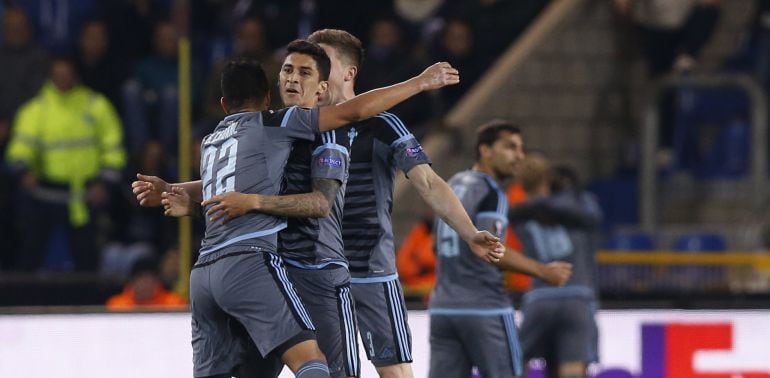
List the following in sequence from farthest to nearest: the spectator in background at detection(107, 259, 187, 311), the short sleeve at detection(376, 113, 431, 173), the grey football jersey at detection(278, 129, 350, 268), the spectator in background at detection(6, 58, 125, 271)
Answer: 1. the spectator in background at detection(6, 58, 125, 271)
2. the spectator in background at detection(107, 259, 187, 311)
3. the short sleeve at detection(376, 113, 431, 173)
4. the grey football jersey at detection(278, 129, 350, 268)

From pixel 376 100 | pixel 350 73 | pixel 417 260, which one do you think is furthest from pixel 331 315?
pixel 417 260

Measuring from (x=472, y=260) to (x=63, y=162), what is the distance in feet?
17.4

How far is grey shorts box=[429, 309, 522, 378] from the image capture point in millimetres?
7527

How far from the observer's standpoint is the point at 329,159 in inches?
238

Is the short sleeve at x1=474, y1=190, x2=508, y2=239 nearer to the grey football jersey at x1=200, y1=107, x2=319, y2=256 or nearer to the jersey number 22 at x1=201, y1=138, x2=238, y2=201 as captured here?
the grey football jersey at x1=200, y1=107, x2=319, y2=256

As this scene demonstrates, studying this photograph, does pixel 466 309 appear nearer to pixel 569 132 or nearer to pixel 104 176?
pixel 104 176

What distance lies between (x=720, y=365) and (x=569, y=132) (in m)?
4.48

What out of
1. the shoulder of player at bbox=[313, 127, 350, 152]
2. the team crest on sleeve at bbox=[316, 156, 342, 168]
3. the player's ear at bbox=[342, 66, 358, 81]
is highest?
the player's ear at bbox=[342, 66, 358, 81]

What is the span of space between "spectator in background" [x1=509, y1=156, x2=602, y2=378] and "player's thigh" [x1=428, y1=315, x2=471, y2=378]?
56.6 inches

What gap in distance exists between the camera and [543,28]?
1371cm

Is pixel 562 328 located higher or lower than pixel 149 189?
lower

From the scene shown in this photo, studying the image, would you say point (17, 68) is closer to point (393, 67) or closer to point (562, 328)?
point (393, 67)

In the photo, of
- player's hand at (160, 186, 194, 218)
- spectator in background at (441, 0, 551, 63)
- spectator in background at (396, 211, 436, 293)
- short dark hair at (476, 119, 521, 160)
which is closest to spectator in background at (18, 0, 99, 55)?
spectator in background at (441, 0, 551, 63)

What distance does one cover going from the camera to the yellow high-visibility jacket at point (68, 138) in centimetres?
1209
